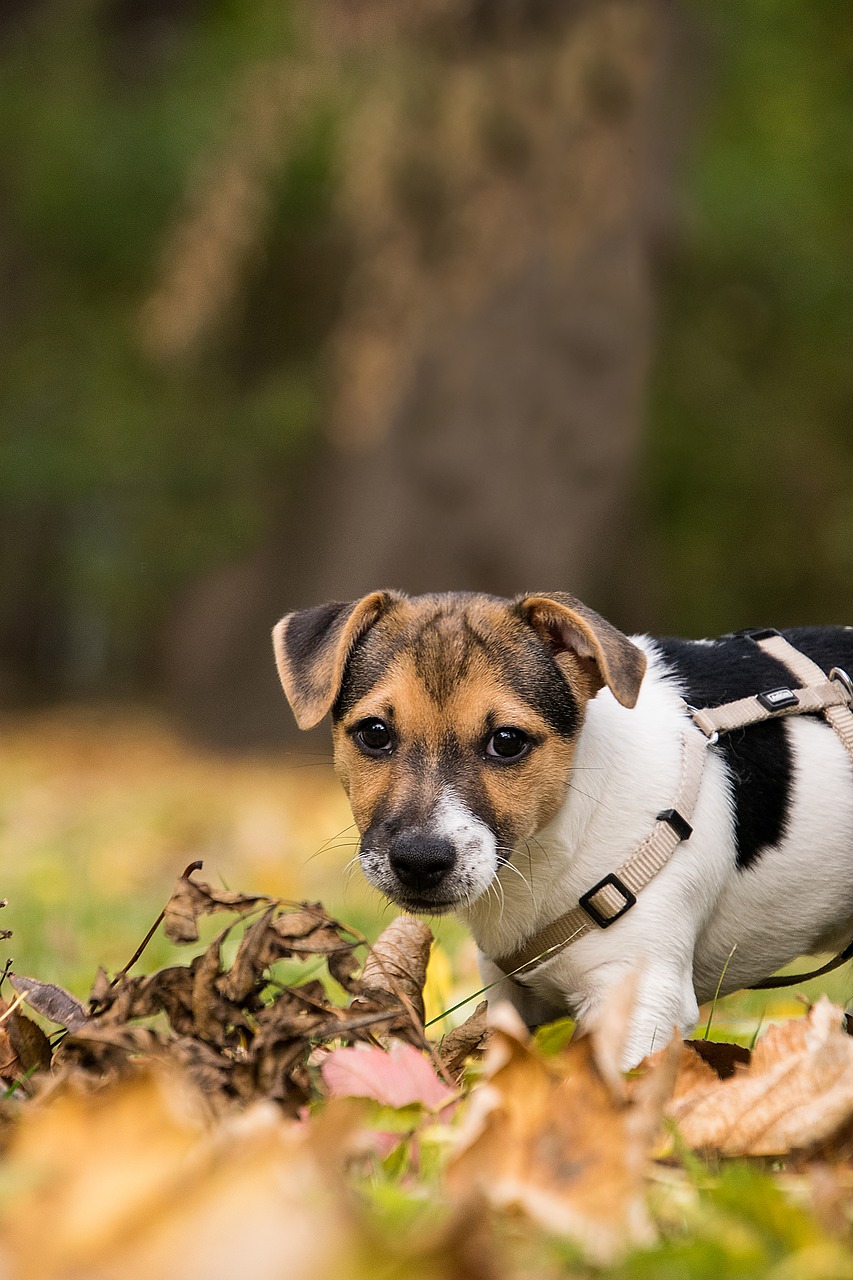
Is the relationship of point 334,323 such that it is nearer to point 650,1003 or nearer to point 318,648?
point 318,648

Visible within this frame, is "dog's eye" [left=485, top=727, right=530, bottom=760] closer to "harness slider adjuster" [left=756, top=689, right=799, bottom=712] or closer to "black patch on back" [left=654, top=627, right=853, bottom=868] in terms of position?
"black patch on back" [left=654, top=627, right=853, bottom=868]

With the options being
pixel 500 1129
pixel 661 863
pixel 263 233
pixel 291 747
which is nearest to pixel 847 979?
pixel 661 863

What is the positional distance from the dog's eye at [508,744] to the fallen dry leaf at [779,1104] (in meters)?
1.20

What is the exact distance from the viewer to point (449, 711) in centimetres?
365

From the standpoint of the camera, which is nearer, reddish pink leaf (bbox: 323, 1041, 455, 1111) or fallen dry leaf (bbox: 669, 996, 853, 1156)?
fallen dry leaf (bbox: 669, 996, 853, 1156)

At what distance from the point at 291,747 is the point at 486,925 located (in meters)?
9.38

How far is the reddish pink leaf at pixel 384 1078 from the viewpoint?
8.77 feet

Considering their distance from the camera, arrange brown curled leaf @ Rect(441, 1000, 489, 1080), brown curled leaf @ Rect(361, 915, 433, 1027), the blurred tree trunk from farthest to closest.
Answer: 1. the blurred tree trunk
2. brown curled leaf @ Rect(361, 915, 433, 1027)
3. brown curled leaf @ Rect(441, 1000, 489, 1080)

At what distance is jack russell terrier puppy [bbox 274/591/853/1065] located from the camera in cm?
350

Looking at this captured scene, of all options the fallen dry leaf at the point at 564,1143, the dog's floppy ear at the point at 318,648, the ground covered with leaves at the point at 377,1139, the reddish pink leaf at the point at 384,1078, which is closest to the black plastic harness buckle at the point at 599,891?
the ground covered with leaves at the point at 377,1139

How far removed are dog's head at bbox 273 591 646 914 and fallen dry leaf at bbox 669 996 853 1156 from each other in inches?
38.6

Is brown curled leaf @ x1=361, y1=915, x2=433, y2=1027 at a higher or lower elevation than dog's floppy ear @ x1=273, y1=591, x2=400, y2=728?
lower

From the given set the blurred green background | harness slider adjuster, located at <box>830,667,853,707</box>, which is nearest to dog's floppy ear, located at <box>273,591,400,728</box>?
harness slider adjuster, located at <box>830,667,853,707</box>

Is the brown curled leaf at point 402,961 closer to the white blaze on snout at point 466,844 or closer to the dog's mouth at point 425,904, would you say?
the dog's mouth at point 425,904
